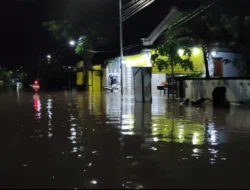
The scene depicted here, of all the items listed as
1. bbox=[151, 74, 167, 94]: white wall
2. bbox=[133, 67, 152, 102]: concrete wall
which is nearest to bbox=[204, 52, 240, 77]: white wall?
bbox=[151, 74, 167, 94]: white wall

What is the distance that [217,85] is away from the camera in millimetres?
20219

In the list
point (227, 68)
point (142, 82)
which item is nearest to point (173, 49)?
point (142, 82)

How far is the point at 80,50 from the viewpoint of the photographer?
4456 cm

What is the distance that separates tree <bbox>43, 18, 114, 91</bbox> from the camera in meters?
44.0

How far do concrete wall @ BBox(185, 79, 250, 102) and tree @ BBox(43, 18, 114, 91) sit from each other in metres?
22.0

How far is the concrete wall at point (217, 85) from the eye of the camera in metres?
18.5

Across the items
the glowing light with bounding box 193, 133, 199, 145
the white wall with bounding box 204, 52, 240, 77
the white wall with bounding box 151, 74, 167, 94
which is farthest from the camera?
the white wall with bounding box 151, 74, 167, 94

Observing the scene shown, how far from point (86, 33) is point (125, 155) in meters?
38.9

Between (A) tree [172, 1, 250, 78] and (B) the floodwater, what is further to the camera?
(A) tree [172, 1, 250, 78]

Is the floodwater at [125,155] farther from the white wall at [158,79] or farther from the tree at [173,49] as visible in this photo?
the white wall at [158,79]

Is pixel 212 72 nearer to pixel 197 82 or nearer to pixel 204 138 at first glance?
pixel 197 82

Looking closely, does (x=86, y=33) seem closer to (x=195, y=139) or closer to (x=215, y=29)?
(x=215, y=29)

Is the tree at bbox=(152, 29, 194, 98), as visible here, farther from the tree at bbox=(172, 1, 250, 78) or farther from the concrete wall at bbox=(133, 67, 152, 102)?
the concrete wall at bbox=(133, 67, 152, 102)

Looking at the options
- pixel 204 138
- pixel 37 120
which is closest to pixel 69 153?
pixel 204 138
